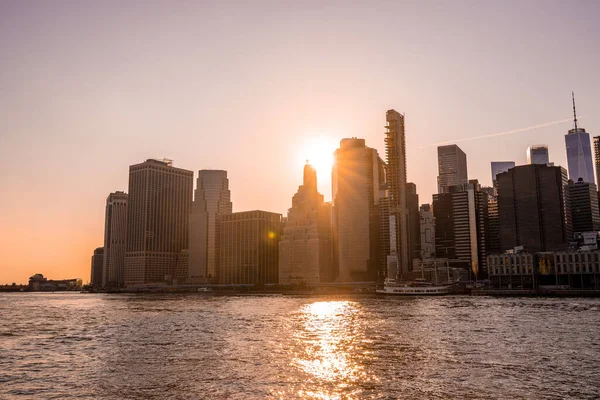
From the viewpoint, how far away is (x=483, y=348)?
66.2m

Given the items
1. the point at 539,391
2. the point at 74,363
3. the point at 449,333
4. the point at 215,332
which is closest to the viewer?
the point at 539,391

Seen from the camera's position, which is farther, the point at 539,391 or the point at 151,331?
the point at 151,331

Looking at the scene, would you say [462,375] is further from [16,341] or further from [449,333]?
[16,341]

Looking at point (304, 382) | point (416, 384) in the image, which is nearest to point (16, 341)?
point (304, 382)

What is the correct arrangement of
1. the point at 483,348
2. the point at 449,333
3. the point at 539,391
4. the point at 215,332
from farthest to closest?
the point at 215,332 → the point at 449,333 → the point at 483,348 → the point at 539,391

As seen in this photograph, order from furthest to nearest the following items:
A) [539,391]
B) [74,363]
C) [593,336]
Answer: [593,336] → [74,363] → [539,391]

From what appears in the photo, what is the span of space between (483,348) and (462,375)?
19636mm

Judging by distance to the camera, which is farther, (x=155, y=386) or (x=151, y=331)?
(x=151, y=331)

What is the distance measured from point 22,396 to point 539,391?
42.1 m

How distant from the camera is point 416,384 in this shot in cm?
4509

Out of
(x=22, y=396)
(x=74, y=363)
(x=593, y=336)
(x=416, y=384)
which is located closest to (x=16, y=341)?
(x=74, y=363)

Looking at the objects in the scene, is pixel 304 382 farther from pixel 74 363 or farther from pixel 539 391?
pixel 74 363

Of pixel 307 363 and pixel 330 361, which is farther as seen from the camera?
pixel 330 361

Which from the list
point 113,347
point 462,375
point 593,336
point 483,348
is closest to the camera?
point 462,375
